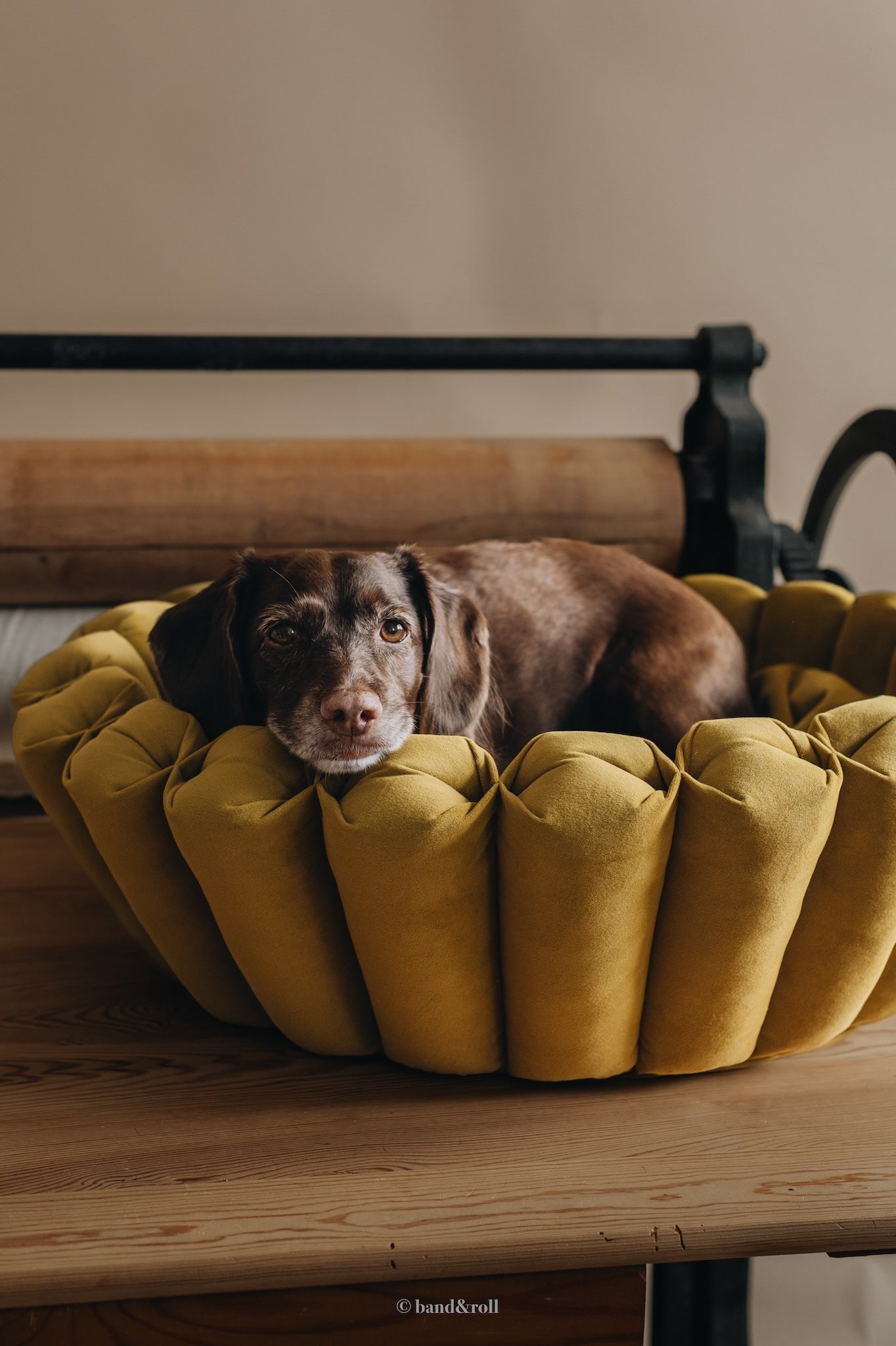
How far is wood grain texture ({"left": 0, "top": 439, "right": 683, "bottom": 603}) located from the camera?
5.83ft

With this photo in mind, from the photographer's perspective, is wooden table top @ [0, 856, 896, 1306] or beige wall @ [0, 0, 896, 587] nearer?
wooden table top @ [0, 856, 896, 1306]

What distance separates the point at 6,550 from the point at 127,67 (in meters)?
1.27

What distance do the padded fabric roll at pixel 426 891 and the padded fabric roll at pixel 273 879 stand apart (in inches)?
1.3

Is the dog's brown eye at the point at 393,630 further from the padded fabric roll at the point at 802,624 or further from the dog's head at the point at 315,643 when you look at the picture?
the padded fabric roll at the point at 802,624

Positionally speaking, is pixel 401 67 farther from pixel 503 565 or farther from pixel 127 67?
pixel 503 565

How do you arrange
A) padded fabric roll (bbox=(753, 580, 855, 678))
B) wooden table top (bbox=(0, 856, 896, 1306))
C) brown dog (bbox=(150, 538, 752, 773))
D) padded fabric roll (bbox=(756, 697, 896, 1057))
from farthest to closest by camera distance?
padded fabric roll (bbox=(753, 580, 855, 678)) < brown dog (bbox=(150, 538, 752, 773)) < padded fabric roll (bbox=(756, 697, 896, 1057)) < wooden table top (bbox=(0, 856, 896, 1306))

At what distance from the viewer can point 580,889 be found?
863 mm

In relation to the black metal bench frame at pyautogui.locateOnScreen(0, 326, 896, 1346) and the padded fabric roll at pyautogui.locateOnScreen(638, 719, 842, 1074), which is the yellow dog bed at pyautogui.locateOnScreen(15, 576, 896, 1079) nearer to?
the padded fabric roll at pyautogui.locateOnScreen(638, 719, 842, 1074)

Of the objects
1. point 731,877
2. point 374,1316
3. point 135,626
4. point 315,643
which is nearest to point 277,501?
point 135,626

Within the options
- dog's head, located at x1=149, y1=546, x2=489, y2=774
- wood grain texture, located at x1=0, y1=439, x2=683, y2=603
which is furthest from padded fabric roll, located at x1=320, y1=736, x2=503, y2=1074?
wood grain texture, located at x1=0, y1=439, x2=683, y2=603

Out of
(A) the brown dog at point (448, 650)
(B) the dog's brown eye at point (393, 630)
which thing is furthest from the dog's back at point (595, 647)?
(B) the dog's brown eye at point (393, 630)

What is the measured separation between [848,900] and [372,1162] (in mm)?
471

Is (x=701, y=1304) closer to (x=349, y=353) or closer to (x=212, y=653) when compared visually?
(x=212, y=653)

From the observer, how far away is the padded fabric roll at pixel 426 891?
861 mm
